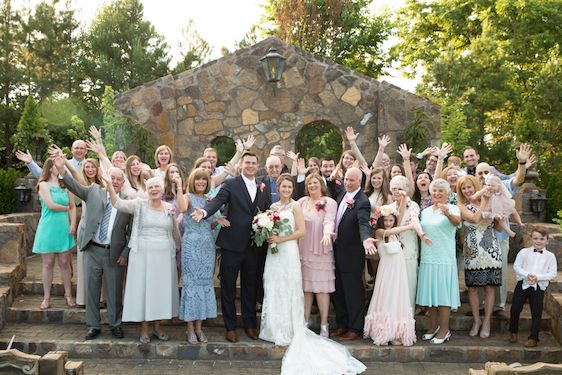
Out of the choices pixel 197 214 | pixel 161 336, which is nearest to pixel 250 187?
pixel 197 214

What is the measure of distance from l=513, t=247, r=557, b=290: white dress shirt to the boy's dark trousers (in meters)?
0.05

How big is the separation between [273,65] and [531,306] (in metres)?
6.52

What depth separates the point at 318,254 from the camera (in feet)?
17.6

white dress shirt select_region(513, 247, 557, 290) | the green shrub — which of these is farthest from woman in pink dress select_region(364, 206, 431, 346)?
the green shrub

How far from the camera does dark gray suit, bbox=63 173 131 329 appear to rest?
5309 mm

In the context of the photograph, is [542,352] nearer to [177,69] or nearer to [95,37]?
[177,69]

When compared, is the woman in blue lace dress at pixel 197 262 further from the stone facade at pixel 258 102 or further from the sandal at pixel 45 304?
the stone facade at pixel 258 102

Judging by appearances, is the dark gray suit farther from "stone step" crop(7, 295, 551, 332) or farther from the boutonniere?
the boutonniere

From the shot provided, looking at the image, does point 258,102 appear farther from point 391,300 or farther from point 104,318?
point 391,300

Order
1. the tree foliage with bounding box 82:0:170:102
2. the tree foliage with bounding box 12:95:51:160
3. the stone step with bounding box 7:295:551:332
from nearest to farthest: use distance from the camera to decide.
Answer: the stone step with bounding box 7:295:551:332
the tree foliage with bounding box 12:95:51:160
the tree foliage with bounding box 82:0:170:102

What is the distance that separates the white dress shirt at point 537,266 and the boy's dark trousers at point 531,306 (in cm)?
5

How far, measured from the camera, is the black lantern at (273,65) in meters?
9.95

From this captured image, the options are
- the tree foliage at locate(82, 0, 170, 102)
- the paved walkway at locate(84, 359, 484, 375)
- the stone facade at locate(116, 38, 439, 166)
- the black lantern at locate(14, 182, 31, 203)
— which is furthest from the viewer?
A: the tree foliage at locate(82, 0, 170, 102)

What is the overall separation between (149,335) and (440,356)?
9.80ft
